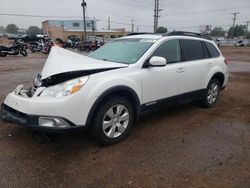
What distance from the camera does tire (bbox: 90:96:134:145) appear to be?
351 cm

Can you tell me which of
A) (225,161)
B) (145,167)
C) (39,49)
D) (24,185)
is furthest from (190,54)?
(39,49)

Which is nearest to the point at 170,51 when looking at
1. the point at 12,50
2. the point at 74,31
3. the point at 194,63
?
the point at 194,63

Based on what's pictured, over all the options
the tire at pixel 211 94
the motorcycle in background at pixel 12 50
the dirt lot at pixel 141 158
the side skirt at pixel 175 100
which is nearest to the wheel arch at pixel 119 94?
the side skirt at pixel 175 100

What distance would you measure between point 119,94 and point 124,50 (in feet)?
3.52

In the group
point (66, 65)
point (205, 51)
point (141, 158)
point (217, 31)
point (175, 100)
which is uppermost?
point (217, 31)

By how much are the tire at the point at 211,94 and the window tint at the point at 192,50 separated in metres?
0.72

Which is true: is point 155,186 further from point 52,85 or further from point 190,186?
point 52,85

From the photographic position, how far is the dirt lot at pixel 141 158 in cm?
291

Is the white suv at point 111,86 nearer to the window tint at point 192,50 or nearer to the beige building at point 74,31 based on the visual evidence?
the window tint at point 192,50

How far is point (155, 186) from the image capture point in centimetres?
280

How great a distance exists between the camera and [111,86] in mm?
3531

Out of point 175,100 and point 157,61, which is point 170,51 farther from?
point 175,100

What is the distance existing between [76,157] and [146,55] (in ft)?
6.35

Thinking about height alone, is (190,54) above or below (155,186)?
above
